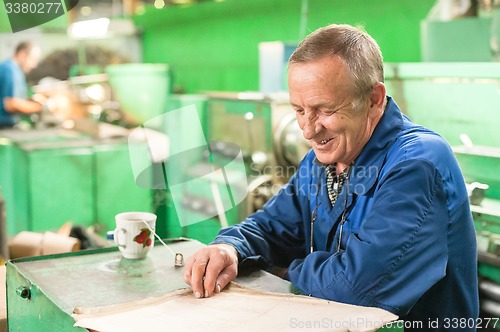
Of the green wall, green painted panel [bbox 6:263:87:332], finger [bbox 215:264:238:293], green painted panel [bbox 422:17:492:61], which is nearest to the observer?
green painted panel [bbox 6:263:87:332]

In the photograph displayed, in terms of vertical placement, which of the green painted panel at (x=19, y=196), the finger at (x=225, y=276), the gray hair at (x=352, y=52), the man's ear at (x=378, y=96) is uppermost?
the gray hair at (x=352, y=52)

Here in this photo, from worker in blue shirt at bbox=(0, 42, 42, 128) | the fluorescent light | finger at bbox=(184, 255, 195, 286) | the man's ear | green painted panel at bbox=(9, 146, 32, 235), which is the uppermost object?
the fluorescent light

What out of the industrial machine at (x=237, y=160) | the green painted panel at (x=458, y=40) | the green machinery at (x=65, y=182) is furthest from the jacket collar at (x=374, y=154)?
the green machinery at (x=65, y=182)

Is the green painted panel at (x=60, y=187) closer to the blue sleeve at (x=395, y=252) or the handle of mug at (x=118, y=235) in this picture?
the handle of mug at (x=118, y=235)

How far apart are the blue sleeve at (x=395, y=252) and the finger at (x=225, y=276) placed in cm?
15

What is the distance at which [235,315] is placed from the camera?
1.19m

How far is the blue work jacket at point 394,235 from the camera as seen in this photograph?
1.29 meters

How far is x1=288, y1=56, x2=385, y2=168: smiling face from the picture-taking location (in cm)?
144

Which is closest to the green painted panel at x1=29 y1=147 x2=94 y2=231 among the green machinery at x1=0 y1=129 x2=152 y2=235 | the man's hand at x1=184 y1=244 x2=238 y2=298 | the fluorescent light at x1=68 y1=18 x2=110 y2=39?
the green machinery at x1=0 y1=129 x2=152 y2=235

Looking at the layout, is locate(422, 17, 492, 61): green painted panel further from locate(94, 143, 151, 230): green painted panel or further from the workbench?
locate(94, 143, 151, 230): green painted panel

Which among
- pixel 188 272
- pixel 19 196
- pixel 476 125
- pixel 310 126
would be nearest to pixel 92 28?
pixel 19 196

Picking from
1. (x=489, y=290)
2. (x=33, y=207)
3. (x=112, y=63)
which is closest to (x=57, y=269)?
(x=489, y=290)

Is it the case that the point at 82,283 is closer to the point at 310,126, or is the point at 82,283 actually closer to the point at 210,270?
the point at 210,270

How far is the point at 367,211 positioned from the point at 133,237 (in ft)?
1.91
